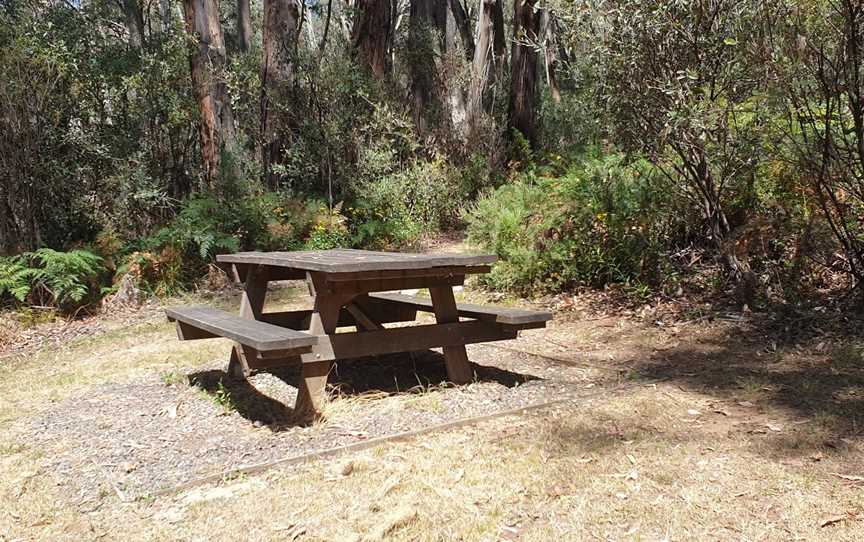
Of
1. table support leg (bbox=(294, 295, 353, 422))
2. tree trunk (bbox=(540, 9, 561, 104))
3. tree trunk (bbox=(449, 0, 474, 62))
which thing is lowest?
A: table support leg (bbox=(294, 295, 353, 422))

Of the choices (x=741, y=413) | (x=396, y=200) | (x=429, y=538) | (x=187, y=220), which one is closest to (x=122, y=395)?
(x=429, y=538)

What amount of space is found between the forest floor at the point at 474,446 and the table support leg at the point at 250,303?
0.43 ft

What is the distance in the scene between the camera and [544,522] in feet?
9.47

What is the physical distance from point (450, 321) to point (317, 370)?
1.06 m

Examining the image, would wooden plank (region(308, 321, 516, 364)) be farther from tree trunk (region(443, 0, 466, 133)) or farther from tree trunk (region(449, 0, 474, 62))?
tree trunk (region(449, 0, 474, 62))

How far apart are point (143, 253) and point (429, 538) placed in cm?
726

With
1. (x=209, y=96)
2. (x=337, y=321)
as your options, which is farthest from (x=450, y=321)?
(x=209, y=96)

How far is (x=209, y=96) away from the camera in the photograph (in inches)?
439

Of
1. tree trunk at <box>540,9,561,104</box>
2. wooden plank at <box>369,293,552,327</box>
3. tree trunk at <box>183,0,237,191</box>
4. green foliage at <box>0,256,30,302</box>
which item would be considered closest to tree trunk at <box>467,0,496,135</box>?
tree trunk at <box>540,9,561,104</box>

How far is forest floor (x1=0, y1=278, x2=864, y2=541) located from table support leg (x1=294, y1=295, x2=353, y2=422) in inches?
5.1

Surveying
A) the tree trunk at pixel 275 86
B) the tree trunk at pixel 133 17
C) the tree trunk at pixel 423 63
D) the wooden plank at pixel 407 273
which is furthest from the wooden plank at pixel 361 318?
the tree trunk at pixel 133 17

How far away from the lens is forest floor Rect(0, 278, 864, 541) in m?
2.92

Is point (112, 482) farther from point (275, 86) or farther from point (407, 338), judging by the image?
point (275, 86)

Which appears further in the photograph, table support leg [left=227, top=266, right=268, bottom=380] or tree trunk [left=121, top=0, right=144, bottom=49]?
tree trunk [left=121, top=0, right=144, bottom=49]
